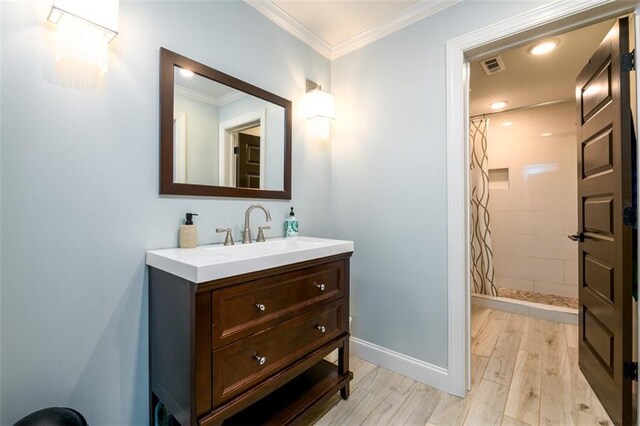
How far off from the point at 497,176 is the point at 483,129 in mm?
666

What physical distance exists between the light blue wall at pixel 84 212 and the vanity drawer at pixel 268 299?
1.60ft

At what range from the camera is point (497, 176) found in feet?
12.2

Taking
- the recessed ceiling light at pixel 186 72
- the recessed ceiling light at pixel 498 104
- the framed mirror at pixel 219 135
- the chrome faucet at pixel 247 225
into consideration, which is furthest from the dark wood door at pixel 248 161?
the recessed ceiling light at pixel 498 104

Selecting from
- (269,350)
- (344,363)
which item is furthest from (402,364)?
(269,350)

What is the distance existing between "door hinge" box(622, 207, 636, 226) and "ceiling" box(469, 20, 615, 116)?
1.08 metres

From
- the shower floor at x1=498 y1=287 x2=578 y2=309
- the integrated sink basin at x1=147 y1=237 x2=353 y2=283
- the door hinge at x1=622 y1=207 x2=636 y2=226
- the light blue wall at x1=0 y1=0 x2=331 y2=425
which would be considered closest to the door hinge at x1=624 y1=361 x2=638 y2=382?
the door hinge at x1=622 y1=207 x2=636 y2=226

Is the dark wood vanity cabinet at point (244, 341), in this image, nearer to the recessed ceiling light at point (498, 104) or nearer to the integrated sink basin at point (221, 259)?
the integrated sink basin at point (221, 259)

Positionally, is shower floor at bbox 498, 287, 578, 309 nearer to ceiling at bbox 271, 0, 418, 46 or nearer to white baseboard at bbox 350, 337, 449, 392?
white baseboard at bbox 350, 337, 449, 392

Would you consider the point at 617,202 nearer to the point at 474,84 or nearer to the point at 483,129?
the point at 474,84

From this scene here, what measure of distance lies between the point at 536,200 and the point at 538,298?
3.79 feet

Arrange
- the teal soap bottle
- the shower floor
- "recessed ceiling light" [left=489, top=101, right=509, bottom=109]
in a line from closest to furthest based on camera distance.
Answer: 1. the teal soap bottle
2. the shower floor
3. "recessed ceiling light" [left=489, top=101, right=509, bottom=109]

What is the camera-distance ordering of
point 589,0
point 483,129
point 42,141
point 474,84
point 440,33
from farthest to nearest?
point 483,129 < point 474,84 < point 440,33 < point 589,0 < point 42,141

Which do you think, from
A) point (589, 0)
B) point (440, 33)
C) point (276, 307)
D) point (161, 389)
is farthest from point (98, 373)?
point (589, 0)

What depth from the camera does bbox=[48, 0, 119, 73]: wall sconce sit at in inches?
39.3
